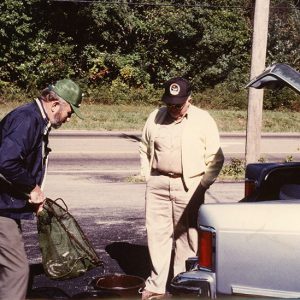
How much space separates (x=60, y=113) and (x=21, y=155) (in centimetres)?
42

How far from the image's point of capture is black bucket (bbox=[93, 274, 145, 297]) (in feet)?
17.2

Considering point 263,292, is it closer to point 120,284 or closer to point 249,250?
point 249,250

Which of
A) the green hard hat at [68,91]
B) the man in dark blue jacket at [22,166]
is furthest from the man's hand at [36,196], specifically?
the green hard hat at [68,91]

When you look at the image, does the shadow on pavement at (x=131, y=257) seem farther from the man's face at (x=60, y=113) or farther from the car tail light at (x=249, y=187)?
the man's face at (x=60, y=113)

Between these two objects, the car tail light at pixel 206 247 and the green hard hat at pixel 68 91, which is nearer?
the car tail light at pixel 206 247

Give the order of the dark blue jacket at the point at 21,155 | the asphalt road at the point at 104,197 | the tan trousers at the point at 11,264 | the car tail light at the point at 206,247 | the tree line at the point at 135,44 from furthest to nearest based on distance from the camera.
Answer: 1. the tree line at the point at 135,44
2. the asphalt road at the point at 104,197
3. the tan trousers at the point at 11,264
4. the dark blue jacket at the point at 21,155
5. the car tail light at the point at 206,247

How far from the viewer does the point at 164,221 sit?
18.1 ft

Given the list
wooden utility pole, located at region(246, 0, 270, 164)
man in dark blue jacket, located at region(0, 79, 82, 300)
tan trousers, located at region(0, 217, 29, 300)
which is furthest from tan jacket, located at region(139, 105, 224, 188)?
wooden utility pole, located at region(246, 0, 270, 164)

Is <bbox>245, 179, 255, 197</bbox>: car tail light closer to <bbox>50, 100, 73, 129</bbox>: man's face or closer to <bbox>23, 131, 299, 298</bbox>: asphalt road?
<bbox>50, 100, 73, 129</bbox>: man's face

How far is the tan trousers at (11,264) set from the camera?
167 inches

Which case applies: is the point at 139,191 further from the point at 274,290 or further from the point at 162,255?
the point at 274,290

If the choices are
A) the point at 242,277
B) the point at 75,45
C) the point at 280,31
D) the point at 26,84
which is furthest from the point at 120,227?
the point at 280,31

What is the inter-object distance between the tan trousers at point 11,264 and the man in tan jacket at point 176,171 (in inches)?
49.0

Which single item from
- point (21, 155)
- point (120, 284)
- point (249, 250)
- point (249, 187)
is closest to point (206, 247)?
point (249, 250)
